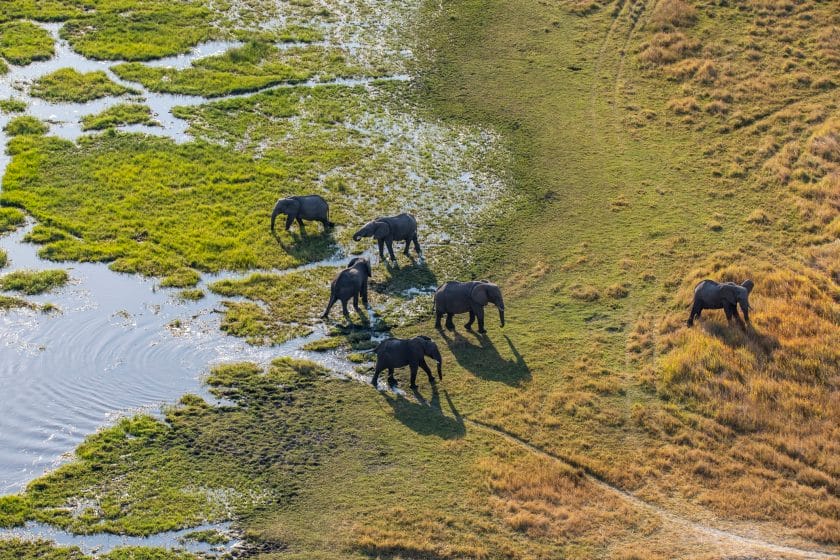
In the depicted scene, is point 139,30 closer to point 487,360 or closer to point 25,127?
point 25,127

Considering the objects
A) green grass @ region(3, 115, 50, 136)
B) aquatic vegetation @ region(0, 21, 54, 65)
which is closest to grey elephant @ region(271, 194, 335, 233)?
green grass @ region(3, 115, 50, 136)

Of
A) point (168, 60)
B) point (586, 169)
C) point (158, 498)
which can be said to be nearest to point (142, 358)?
point (158, 498)

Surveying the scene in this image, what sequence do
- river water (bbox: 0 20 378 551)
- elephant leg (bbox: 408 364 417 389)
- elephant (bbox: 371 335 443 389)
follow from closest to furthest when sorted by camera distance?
river water (bbox: 0 20 378 551), elephant (bbox: 371 335 443 389), elephant leg (bbox: 408 364 417 389)

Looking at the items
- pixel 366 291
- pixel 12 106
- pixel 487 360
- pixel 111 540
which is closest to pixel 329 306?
pixel 366 291

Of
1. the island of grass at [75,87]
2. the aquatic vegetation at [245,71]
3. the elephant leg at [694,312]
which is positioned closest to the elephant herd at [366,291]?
the elephant leg at [694,312]

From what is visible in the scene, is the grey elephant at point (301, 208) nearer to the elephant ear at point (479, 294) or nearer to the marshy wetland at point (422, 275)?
the marshy wetland at point (422, 275)

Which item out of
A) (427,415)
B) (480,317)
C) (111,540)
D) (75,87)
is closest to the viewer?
(111,540)

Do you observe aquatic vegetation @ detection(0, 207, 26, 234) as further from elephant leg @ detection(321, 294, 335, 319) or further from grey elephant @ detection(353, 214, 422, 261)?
elephant leg @ detection(321, 294, 335, 319)
